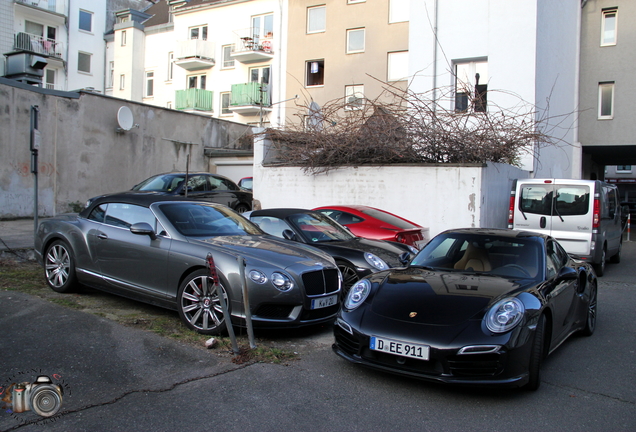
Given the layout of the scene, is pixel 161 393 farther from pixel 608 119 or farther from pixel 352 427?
pixel 608 119

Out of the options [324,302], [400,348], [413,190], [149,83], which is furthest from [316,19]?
[400,348]

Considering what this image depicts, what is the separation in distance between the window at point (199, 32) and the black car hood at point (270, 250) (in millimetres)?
32619

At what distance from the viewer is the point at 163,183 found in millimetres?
14914

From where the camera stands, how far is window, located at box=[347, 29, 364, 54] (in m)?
28.7

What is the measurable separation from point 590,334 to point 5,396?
611cm

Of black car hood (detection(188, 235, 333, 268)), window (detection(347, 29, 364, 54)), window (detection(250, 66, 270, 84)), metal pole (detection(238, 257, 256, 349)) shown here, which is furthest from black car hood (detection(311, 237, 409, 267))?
window (detection(250, 66, 270, 84))

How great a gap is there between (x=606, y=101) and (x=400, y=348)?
22.9 m

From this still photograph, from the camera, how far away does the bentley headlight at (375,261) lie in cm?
764

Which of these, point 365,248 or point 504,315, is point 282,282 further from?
point 365,248

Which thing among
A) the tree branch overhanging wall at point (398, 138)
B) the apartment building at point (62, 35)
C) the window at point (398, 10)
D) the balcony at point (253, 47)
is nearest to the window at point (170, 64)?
the apartment building at point (62, 35)

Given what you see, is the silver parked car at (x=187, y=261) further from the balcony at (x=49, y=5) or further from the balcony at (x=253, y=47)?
the balcony at (x=49, y=5)

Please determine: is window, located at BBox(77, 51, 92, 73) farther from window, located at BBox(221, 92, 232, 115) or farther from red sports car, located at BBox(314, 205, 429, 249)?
red sports car, located at BBox(314, 205, 429, 249)

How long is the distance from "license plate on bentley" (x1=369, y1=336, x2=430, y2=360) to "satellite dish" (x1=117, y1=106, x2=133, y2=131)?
17414 millimetres

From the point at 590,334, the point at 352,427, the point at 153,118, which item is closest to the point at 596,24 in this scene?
the point at 153,118
